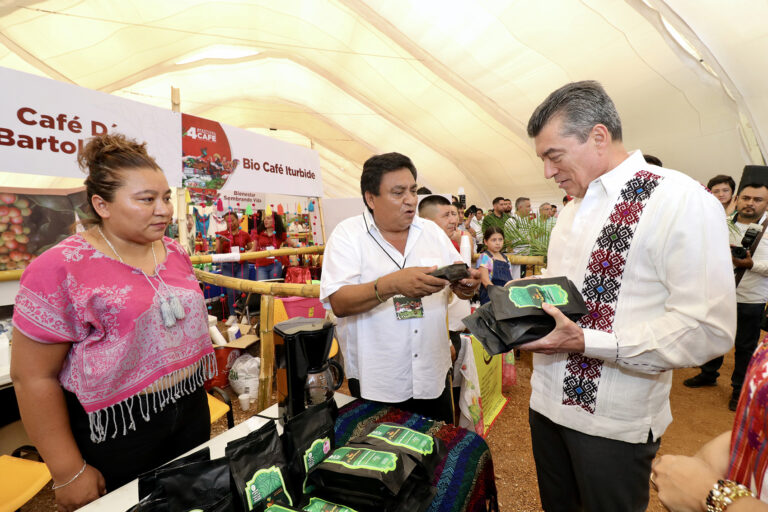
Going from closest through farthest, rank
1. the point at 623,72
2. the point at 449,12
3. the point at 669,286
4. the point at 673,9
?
the point at 669,286, the point at 673,9, the point at 623,72, the point at 449,12

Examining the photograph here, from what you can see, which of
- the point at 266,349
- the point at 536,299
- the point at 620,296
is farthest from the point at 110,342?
the point at 620,296

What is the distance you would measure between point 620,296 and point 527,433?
2101 mm

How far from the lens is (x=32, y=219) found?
2.38 m

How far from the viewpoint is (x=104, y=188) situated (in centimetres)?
128

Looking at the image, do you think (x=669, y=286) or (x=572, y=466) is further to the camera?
(x=572, y=466)

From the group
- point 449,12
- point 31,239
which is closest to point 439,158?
point 449,12

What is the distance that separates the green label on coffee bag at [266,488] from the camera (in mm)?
764

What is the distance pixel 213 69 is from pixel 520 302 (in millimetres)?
10169

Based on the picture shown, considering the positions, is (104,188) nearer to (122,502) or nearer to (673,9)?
(122,502)

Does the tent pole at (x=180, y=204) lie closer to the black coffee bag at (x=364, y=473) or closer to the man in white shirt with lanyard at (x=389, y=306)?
the man in white shirt with lanyard at (x=389, y=306)

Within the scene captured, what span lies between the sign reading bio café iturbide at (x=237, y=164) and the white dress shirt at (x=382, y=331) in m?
2.26

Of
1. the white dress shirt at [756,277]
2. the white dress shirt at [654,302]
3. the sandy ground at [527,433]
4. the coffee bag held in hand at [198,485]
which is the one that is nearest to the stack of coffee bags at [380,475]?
the coffee bag held in hand at [198,485]

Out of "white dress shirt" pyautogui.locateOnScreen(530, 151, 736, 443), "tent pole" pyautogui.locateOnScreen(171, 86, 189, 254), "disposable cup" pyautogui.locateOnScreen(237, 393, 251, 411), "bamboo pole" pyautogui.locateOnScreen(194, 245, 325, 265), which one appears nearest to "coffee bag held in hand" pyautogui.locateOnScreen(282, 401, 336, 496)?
"white dress shirt" pyautogui.locateOnScreen(530, 151, 736, 443)

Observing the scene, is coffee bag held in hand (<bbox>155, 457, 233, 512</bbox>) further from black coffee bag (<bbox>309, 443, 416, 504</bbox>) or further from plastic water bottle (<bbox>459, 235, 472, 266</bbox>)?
plastic water bottle (<bbox>459, 235, 472, 266</bbox>)
